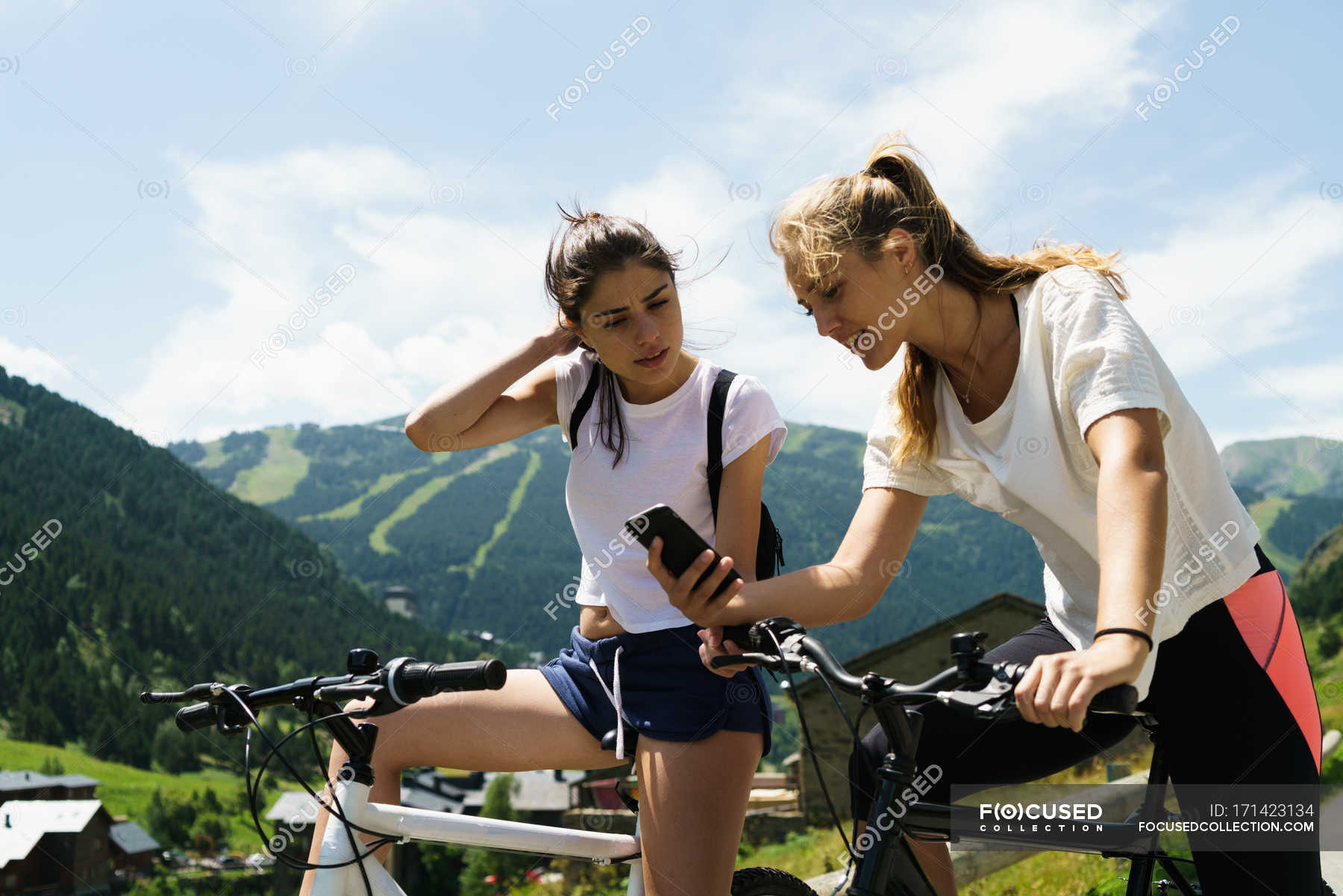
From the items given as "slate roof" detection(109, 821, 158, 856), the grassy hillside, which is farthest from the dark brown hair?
the grassy hillside

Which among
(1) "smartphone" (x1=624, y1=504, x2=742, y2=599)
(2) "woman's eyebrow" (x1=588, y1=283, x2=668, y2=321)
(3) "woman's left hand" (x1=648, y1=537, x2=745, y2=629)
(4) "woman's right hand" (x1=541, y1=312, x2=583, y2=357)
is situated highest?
(2) "woman's eyebrow" (x1=588, y1=283, x2=668, y2=321)

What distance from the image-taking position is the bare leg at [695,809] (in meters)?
2.53

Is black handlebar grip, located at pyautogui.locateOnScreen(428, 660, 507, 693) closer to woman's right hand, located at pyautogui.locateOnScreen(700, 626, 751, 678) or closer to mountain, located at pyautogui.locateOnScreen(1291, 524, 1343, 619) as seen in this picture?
woman's right hand, located at pyautogui.locateOnScreen(700, 626, 751, 678)

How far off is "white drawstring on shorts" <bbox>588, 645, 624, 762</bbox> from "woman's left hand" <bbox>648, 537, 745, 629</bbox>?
44 cm

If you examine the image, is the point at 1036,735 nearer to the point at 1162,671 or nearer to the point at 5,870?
the point at 1162,671

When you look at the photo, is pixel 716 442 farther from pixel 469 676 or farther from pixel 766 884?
pixel 766 884

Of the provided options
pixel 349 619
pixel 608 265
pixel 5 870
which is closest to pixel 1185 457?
pixel 608 265

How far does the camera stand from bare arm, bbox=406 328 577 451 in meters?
3.00

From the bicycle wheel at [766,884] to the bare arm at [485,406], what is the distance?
153 centimetres

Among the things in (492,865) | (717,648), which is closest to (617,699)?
(717,648)

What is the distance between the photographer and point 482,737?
2.74 meters

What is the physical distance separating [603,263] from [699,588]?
110 cm

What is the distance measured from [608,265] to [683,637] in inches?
43.4

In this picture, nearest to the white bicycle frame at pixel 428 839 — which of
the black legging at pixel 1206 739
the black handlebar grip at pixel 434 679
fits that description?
the black handlebar grip at pixel 434 679
